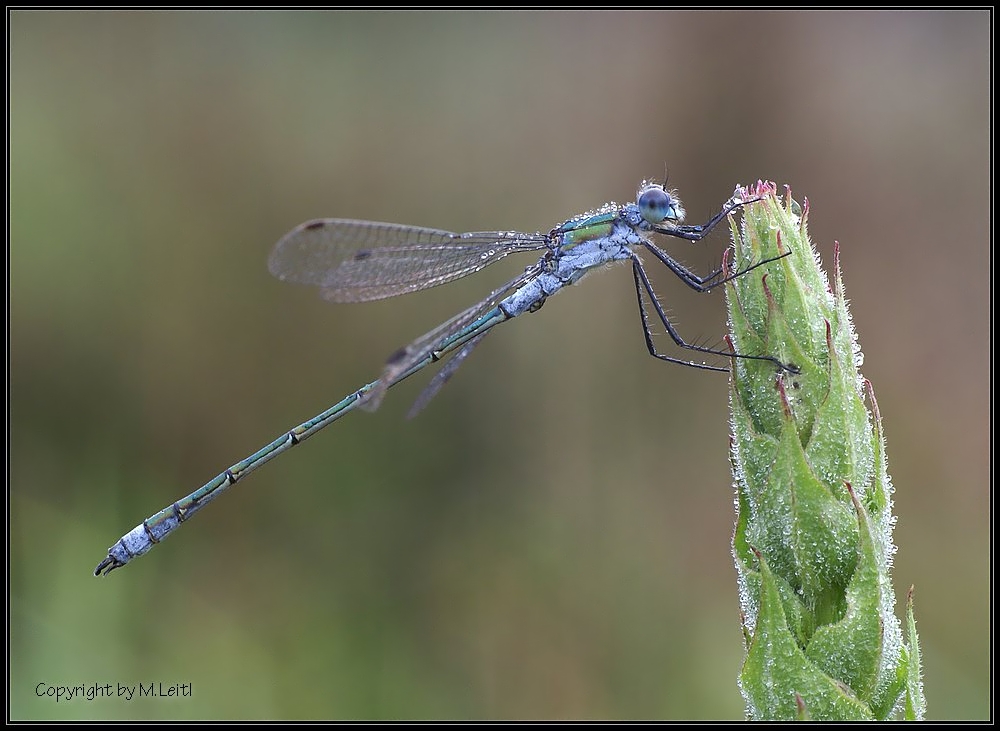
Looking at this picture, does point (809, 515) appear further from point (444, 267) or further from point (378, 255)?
point (378, 255)

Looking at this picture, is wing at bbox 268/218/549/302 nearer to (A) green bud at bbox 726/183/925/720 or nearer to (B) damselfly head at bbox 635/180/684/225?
(B) damselfly head at bbox 635/180/684/225

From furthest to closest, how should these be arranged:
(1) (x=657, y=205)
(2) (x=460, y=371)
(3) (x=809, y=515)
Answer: (2) (x=460, y=371) < (1) (x=657, y=205) < (3) (x=809, y=515)

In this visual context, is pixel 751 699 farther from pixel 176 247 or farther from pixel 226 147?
pixel 226 147

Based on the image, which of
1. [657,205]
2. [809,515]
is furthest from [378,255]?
[809,515]

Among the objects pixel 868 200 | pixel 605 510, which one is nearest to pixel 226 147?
pixel 605 510

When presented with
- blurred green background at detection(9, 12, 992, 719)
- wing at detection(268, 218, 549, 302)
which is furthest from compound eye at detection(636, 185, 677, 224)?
wing at detection(268, 218, 549, 302)

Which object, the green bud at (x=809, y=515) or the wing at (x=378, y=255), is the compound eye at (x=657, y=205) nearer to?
the wing at (x=378, y=255)
